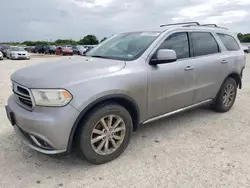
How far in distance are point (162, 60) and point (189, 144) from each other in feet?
4.21

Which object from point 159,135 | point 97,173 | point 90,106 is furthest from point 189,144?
point 90,106

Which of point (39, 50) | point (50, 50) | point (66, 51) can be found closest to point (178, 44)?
point (66, 51)

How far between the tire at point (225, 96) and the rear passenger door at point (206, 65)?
0.20 m

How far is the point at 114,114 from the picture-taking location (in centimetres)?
282

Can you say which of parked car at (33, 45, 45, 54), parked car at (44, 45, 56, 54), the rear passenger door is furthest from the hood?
parked car at (33, 45, 45, 54)

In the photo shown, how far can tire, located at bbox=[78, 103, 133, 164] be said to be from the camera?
2617mm

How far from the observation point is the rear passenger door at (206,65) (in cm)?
384

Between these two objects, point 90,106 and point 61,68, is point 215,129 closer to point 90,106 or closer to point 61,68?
point 90,106

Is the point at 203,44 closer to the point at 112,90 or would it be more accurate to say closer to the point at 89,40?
the point at 112,90

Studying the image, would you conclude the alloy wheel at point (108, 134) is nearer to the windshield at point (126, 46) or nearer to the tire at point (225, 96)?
the windshield at point (126, 46)

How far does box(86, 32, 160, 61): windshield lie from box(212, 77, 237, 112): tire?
1.89 meters

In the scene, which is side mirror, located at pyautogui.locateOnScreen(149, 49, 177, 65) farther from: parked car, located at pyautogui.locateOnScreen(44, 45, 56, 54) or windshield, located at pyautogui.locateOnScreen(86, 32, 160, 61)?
parked car, located at pyautogui.locateOnScreen(44, 45, 56, 54)

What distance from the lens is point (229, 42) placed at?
4676 mm

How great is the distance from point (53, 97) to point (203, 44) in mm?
2806
